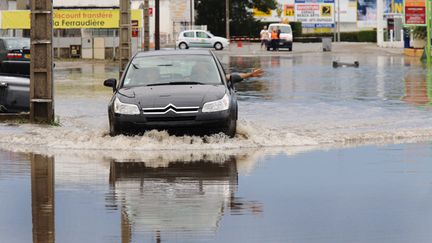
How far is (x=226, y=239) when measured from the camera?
30.7 feet

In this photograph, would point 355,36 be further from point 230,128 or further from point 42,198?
point 42,198

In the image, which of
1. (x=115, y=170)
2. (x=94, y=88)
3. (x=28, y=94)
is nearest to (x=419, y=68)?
(x=94, y=88)

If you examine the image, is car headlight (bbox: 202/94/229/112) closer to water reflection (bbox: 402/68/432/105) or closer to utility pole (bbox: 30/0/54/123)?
utility pole (bbox: 30/0/54/123)

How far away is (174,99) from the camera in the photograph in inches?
656

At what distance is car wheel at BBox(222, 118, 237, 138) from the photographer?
55.2 ft

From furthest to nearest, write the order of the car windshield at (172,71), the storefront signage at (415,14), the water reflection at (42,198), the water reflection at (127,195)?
the storefront signage at (415,14) < the car windshield at (172,71) < the water reflection at (127,195) < the water reflection at (42,198)

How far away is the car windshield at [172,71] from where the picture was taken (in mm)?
17953

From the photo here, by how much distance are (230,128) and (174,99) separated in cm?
94

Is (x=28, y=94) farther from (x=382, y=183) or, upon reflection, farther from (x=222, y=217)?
(x=222, y=217)

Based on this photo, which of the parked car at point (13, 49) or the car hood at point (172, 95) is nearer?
the car hood at point (172, 95)

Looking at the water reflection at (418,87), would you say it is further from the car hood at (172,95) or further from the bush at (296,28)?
the bush at (296,28)

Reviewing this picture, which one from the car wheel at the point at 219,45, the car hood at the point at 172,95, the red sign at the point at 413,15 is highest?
the red sign at the point at 413,15

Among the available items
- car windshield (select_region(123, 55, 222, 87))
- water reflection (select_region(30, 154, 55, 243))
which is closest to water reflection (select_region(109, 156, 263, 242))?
water reflection (select_region(30, 154, 55, 243))

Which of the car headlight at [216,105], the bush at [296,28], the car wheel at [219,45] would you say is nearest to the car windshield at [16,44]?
the car headlight at [216,105]
